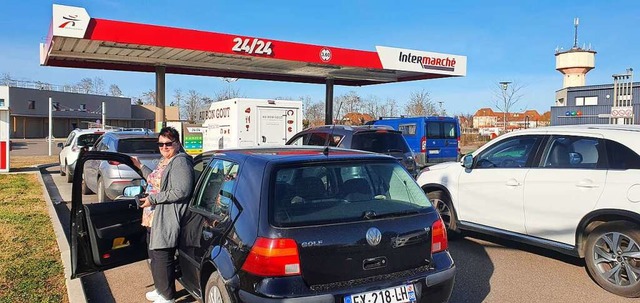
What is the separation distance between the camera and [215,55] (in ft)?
60.9

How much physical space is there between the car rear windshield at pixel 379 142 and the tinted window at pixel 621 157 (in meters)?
4.33

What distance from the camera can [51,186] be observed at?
13.9m

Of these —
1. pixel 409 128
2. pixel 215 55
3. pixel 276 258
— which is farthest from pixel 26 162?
pixel 276 258

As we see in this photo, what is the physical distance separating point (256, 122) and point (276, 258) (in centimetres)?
1245

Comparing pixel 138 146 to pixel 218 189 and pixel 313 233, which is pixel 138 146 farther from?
pixel 313 233

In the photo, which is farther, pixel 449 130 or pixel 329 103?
pixel 329 103

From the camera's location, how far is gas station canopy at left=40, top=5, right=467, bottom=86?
15.0m

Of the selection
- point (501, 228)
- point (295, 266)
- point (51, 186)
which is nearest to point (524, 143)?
point (501, 228)

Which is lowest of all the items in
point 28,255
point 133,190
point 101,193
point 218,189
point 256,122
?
point 28,255

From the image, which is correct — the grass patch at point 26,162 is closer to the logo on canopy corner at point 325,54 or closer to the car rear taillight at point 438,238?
the logo on canopy corner at point 325,54

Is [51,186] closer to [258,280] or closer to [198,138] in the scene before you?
[198,138]

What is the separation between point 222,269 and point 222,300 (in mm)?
228

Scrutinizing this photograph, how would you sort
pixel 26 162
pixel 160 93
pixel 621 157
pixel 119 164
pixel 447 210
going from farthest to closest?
pixel 26 162, pixel 160 93, pixel 119 164, pixel 447 210, pixel 621 157

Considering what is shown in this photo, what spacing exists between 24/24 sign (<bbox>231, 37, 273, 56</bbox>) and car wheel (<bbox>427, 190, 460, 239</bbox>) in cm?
1221
